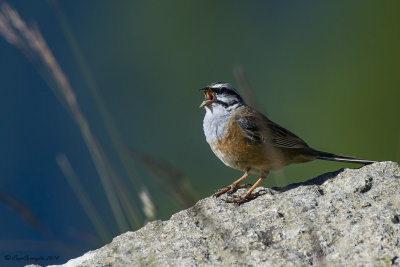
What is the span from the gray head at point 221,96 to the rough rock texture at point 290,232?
184 centimetres

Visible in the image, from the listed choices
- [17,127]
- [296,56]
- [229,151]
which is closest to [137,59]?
[296,56]

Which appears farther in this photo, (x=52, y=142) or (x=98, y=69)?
(x=98, y=69)

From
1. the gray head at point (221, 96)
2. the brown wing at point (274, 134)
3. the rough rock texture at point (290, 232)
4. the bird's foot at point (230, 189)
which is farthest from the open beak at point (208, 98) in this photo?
the rough rock texture at point (290, 232)

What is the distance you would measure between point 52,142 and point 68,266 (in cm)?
1280

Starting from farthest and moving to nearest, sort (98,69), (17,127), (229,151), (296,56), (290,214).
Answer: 1. (296,56)
2. (98,69)
3. (17,127)
4. (229,151)
5. (290,214)

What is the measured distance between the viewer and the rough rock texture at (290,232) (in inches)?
149

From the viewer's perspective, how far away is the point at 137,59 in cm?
2602

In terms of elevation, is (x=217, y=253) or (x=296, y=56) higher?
(x=296, y=56)

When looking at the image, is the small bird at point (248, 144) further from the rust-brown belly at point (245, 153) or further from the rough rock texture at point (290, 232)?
the rough rock texture at point (290, 232)

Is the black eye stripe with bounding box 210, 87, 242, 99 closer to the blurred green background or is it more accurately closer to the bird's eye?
the bird's eye

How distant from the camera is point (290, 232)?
4082mm

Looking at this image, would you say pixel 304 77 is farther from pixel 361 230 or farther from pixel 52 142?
pixel 361 230

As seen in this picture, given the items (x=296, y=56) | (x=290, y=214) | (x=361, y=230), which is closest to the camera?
(x=361, y=230)

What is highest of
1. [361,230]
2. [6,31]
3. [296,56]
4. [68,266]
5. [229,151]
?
[296,56]
